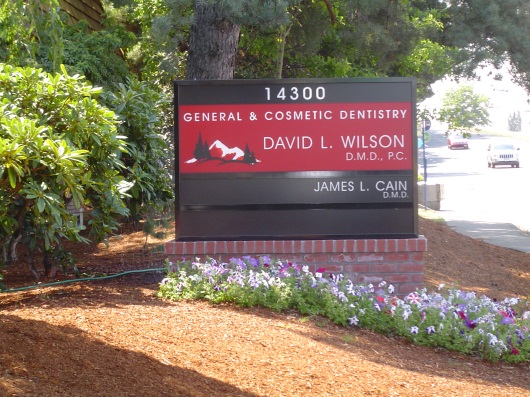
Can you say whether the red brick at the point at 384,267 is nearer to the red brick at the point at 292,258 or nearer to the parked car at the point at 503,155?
the red brick at the point at 292,258

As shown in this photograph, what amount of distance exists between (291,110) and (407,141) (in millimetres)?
1245

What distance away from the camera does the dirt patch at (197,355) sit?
15.3 feet

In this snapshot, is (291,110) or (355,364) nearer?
(355,364)

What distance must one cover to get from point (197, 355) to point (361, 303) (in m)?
2.34

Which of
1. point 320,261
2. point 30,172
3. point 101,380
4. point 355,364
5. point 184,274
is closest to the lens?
point 101,380

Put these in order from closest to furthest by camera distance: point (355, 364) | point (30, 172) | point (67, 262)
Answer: point (355, 364), point (30, 172), point (67, 262)

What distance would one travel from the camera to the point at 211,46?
10.9 m

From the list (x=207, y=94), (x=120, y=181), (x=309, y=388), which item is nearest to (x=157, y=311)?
(x=120, y=181)

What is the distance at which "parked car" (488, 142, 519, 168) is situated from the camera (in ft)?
188

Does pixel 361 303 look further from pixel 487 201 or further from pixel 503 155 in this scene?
pixel 503 155

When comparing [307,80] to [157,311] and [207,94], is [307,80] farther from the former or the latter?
[157,311]

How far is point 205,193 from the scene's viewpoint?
824 centimetres

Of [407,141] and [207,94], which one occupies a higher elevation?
[207,94]

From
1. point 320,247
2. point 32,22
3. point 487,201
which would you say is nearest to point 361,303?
point 320,247
